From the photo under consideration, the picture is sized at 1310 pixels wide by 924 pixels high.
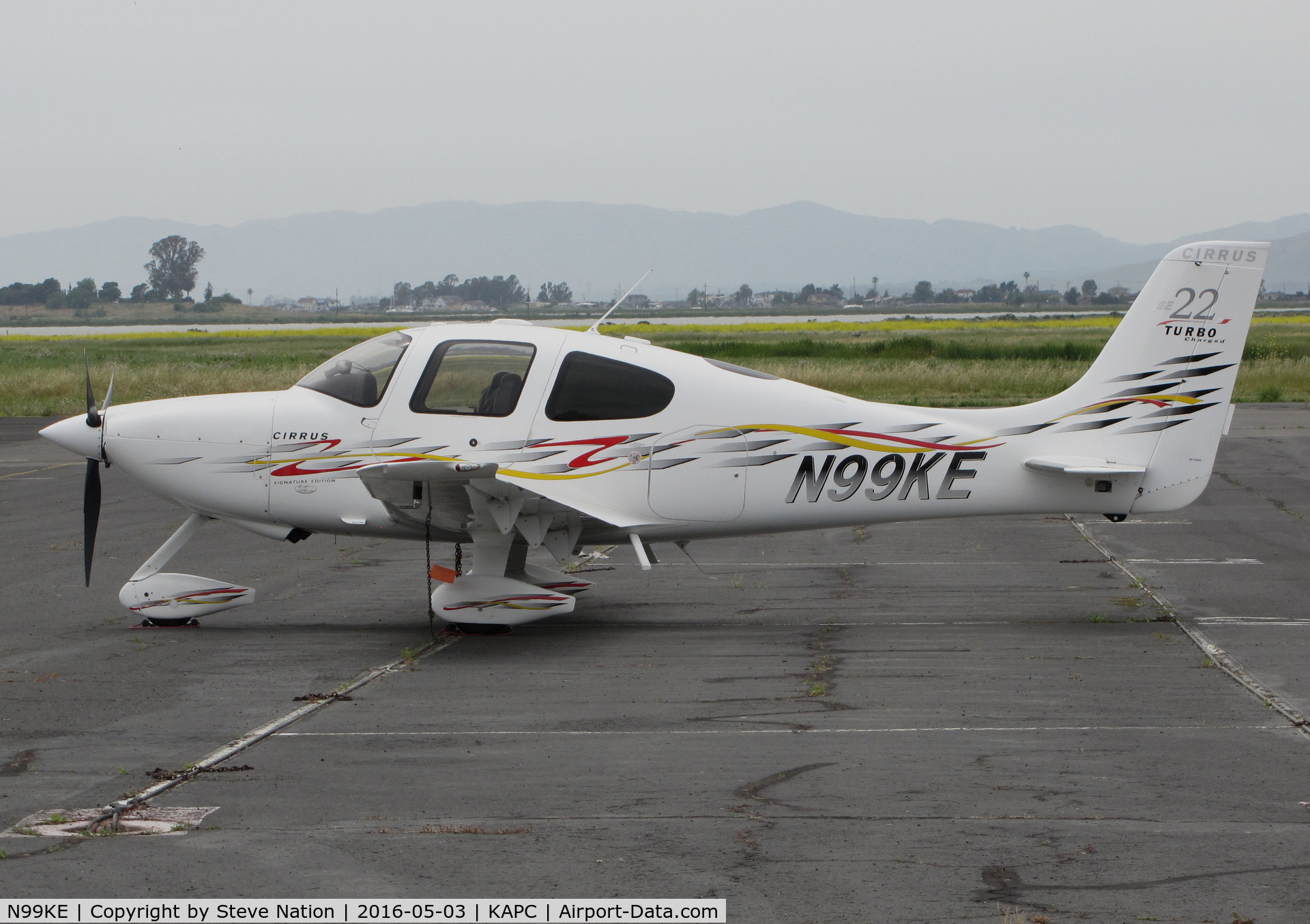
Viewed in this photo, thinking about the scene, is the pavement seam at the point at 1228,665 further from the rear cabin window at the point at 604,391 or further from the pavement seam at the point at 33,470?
the pavement seam at the point at 33,470

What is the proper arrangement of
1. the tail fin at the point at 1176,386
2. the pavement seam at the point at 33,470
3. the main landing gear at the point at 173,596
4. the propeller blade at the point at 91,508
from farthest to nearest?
the pavement seam at the point at 33,470
the propeller blade at the point at 91,508
the main landing gear at the point at 173,596
the tail fin at the point at 1176,386

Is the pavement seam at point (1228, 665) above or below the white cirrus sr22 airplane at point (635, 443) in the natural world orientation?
below

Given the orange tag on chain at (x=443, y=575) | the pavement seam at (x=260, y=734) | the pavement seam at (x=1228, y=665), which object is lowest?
the pavement seam at (x=260, y=734)

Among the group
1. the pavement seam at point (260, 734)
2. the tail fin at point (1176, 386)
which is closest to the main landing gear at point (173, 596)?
the pavement seam at point (260, 734)

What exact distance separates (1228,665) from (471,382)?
234 inches

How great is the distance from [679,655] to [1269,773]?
423 centimetres

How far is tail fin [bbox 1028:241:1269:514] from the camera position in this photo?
34.8 ft

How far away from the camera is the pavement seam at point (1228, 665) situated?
7.66 m

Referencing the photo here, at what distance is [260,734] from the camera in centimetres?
748

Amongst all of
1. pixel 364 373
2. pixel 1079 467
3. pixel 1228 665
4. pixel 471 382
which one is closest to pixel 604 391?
pixel 471 382

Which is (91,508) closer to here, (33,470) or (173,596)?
(173,596)

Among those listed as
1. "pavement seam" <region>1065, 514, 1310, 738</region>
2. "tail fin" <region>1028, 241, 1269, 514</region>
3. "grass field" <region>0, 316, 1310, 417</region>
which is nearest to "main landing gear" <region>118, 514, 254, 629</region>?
"tail fin" <region>1028, 241, 1269, 514</region>

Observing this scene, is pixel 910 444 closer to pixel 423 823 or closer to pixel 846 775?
pixel 846 775

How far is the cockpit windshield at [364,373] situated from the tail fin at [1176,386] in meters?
5.21
